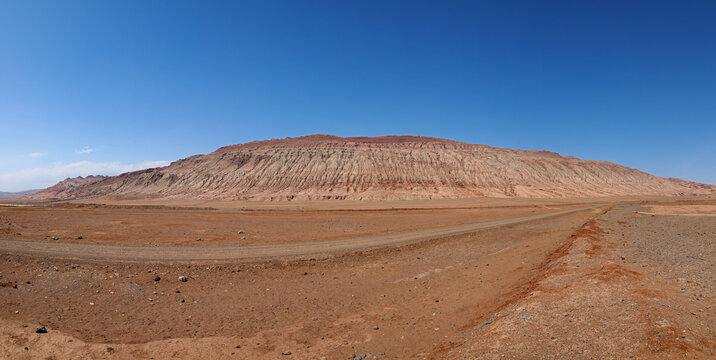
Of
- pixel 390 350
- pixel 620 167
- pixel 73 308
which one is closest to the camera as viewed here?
pixel 390 350

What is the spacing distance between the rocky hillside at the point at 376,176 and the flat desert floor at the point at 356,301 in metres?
70.6

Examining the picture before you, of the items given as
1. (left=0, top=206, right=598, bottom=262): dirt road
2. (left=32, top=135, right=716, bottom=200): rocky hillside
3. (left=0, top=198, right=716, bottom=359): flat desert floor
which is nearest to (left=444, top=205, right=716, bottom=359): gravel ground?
(left=0, top=198, right=716, bottom=359): flat desert floor

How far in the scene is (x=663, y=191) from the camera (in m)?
124

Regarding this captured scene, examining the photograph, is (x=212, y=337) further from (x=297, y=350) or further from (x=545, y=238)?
(x=545, y=238)

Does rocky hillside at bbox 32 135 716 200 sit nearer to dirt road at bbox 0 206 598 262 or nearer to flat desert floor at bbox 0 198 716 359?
dirt road at bbox 0 206 598 262

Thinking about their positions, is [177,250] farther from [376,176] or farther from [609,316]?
[376,176]

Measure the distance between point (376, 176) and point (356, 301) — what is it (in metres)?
91.0

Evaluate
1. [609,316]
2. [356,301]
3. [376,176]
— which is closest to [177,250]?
[356,301]

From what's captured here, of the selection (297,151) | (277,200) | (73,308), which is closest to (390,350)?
(73,308)

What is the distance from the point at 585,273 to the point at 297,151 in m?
112

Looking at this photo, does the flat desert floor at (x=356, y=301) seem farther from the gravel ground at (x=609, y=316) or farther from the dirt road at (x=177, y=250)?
the dirt road at (x=177, y=250)

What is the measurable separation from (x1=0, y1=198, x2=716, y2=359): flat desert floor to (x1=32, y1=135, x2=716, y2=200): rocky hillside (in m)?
70.6

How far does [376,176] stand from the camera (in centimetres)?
10250

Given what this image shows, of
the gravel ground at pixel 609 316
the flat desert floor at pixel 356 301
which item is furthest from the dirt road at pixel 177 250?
the gravel ground at pixel 609 316
